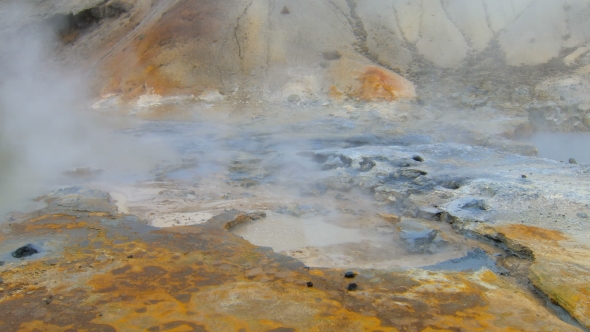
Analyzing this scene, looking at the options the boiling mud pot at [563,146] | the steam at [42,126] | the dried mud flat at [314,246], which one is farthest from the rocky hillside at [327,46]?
the dried mud flat at [314,246]

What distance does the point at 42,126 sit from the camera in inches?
524

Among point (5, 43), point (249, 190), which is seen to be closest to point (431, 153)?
point (249, 190)

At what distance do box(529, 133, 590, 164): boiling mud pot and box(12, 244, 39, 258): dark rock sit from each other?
10.5 meters

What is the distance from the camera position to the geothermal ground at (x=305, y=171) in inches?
163

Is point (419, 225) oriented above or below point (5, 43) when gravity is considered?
below

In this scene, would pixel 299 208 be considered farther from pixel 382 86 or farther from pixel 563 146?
pixel 382 86

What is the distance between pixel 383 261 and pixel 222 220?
214 centimetres

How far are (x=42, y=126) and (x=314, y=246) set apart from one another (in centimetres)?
1054

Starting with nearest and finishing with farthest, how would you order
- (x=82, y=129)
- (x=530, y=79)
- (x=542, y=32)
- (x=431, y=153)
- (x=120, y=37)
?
(x=431, y=153) → (x=82, y=129) → (x=530, y=79) → (x=542, y=32) → (x=120, y=37)

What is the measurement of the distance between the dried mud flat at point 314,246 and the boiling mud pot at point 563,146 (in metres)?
3.17

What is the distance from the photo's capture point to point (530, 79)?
1656 cm

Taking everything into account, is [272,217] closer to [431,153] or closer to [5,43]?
[431,153]

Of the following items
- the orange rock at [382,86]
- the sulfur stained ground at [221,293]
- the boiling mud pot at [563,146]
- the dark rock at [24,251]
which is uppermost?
the orange rock at [382,86]

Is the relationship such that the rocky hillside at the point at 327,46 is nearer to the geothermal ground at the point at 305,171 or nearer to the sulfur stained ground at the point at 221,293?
the geothermal ground at the point at 305,171
